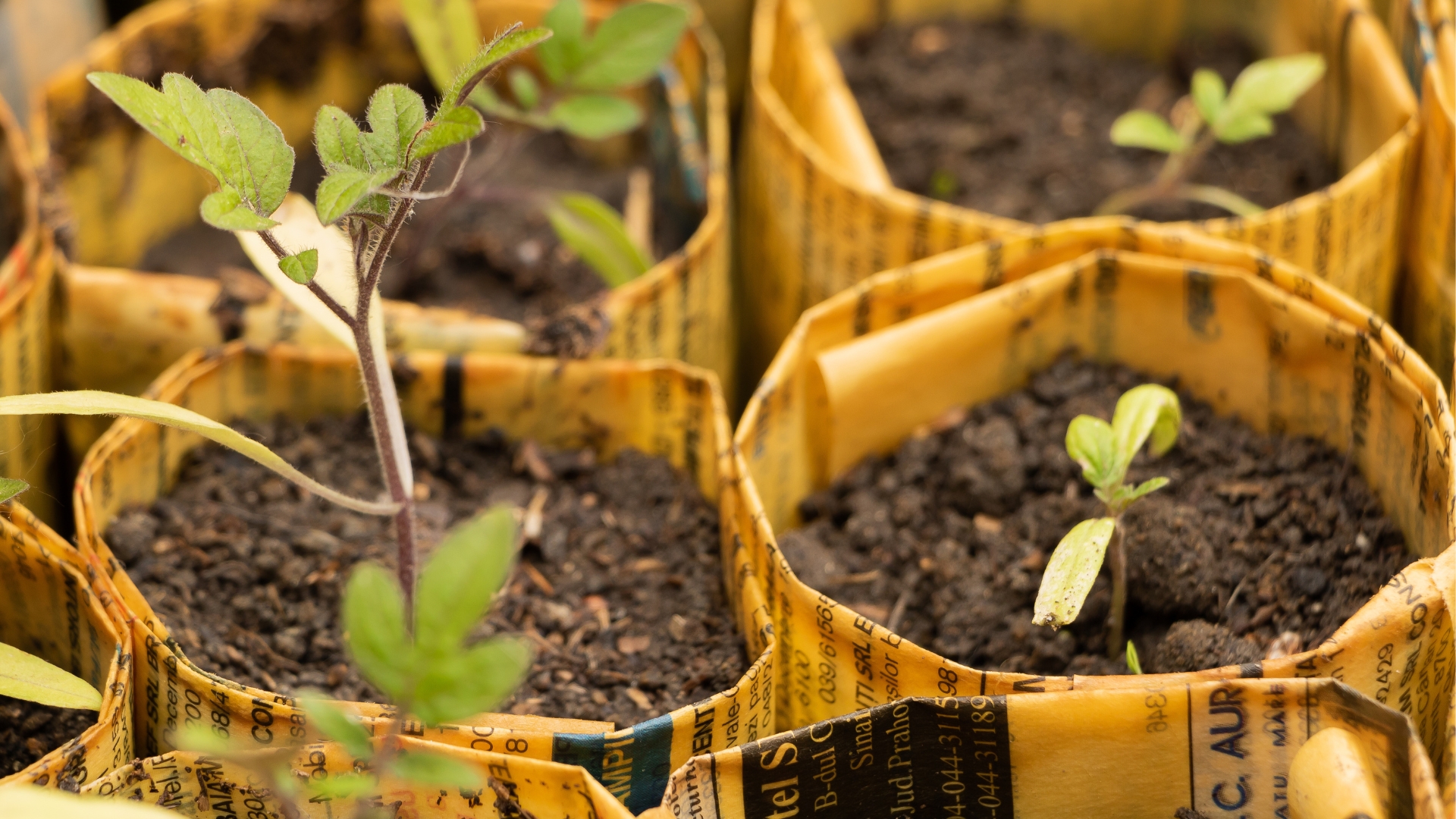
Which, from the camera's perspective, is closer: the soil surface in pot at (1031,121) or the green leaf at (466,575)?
the green leaf at (466,575)

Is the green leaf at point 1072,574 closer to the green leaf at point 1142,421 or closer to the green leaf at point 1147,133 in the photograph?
the green leaf at point 1142,421

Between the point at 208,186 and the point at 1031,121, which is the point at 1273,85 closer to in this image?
the point at 1031,121

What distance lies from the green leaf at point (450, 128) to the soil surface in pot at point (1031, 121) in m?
0.76

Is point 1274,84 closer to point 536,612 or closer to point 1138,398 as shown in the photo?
point 1138,398

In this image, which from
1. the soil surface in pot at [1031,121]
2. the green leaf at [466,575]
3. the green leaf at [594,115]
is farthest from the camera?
the soil surface in pot at [1031,121]

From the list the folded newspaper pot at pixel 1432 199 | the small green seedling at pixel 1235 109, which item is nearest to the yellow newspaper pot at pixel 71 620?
the small green seedling at pixel 1235 109

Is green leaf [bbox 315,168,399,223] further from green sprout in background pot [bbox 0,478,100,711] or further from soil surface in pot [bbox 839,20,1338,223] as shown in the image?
soil surface in pot [bbox 839,20,1338,223]

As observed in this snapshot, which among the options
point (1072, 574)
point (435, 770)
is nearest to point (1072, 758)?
point (1072, 574)

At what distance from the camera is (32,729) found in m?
0.78

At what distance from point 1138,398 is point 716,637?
31 cm

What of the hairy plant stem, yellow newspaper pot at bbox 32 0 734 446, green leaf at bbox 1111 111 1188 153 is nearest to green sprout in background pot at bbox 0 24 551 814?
yellow newspaper pot at bbox 32 0 734 446

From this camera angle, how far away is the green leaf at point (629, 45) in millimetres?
1056

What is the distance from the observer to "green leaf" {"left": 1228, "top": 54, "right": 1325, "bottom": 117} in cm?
107

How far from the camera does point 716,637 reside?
0.87 metres
